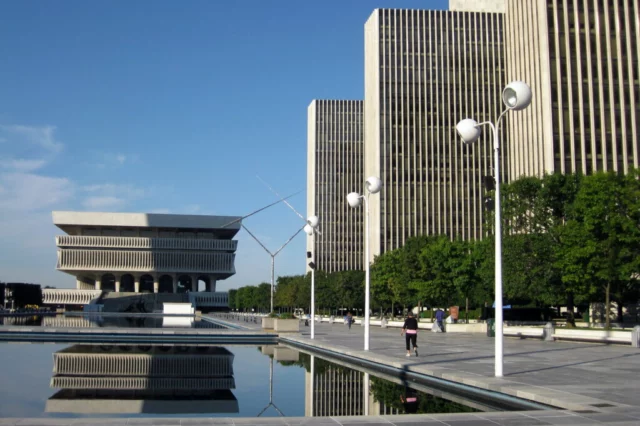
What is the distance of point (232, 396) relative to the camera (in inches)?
618

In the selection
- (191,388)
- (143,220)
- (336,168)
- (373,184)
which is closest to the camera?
(191,388)

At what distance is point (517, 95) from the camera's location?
18.0m

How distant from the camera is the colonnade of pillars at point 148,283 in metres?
173

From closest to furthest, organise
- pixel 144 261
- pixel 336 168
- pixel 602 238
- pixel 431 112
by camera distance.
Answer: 1. pixel 602 238
2. pixel 431 112
3. pixel 144 261
4. pixel 336 168

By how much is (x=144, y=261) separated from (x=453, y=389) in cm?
16029

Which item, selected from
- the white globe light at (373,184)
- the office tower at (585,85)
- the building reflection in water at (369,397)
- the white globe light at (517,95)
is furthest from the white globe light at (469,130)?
the office tower at (585,85)

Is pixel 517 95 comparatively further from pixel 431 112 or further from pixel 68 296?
pixel 68 296

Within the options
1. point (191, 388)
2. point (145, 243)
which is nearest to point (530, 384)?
point (191, 388)

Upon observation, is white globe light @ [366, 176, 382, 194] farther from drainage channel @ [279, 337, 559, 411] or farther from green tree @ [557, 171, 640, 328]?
green tree @ [557, 171, 640, 328]

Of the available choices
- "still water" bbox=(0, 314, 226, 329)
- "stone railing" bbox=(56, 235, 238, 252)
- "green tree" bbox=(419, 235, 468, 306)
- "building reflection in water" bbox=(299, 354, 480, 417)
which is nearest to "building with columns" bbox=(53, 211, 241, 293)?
"stone railing" bbox=(56, 235, 238, 252)

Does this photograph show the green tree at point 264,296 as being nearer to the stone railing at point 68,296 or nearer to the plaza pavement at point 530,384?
the stone railing at point 68,296

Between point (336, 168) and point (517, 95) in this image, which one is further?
point (336, 168)

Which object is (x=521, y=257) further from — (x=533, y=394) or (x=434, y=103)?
(x=434, y=103)

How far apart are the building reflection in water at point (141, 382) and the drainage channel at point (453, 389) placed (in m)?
4.68
